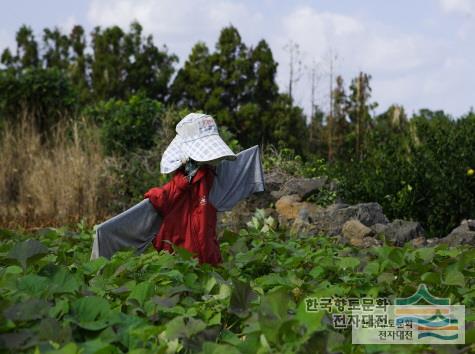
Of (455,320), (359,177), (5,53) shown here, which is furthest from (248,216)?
(5,53)

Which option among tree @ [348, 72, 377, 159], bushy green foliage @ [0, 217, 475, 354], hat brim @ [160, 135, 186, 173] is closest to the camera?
bushy green foliage @ [0, 217, 475, 354]

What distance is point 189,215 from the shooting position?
4590mm

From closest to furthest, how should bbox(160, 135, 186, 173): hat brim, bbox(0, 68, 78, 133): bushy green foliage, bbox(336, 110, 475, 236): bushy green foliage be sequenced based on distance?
1. bbox(160, 135, 186, 173): hat brim
2. bbox(336, 110, 475, 236): bushy green foliage
3. bbox(0, 68, 78, 133): bushy green foliage

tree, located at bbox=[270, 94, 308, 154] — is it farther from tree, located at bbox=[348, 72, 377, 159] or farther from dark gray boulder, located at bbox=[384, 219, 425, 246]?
dark gray boulder, located at bbox=[384, 219, 425, 246]

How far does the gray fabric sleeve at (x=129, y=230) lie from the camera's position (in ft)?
13.3

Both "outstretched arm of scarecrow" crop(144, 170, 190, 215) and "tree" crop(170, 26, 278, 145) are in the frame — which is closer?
"outstretched arm of scarecrow" crop(144, 170, 190, 215)

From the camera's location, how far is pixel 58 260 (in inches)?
142

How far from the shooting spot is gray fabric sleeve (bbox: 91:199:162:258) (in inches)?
160

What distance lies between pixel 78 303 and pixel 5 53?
27433 millimetres

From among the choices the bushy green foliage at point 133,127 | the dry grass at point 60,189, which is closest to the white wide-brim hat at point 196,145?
the dry grass at point 60,189

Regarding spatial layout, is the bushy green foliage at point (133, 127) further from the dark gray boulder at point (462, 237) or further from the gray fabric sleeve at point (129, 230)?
the gray fabric sleeve at point (129, 230)

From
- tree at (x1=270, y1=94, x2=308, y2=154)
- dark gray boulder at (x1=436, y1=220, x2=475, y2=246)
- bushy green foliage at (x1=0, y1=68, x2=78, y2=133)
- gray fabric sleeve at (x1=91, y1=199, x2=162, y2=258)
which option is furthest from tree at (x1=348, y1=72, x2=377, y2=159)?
gray fabric sleeve at (x1=91, y1=199, x2=162, y2=258)

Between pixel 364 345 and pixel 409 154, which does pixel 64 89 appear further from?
pixel 364 345

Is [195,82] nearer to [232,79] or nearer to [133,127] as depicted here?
[232,79]
